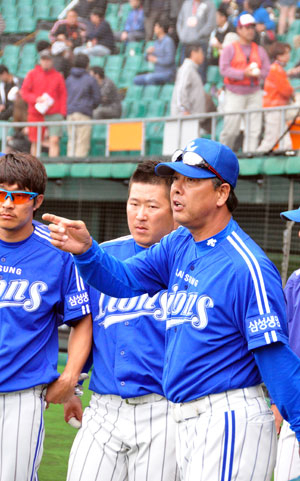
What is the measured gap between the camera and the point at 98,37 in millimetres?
14453

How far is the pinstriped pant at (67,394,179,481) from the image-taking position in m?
3.30

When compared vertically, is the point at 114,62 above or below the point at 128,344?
above

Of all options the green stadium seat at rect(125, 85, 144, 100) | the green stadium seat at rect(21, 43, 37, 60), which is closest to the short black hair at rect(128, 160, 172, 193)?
the green stadium seat at rect(125, 85, 144, 100)

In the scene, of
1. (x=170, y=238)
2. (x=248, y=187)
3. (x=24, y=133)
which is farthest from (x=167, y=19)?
(x=170, y=238)

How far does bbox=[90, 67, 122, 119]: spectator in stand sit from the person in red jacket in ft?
1.89

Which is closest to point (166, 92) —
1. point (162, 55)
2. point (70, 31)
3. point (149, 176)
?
point (162, 55)

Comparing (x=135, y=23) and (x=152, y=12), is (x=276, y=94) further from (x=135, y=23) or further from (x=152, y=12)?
(x=135, y=23)

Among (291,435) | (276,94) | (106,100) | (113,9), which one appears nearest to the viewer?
(291,435)

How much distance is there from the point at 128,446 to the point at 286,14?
33.6 feet

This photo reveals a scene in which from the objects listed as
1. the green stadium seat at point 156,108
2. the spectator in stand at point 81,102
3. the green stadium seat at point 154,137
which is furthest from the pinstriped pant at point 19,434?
the green stadium seat at point 156,108

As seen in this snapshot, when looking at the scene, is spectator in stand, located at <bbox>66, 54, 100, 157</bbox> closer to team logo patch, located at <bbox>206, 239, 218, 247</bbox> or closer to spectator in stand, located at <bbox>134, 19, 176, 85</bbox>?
spectator in stand, located at <bbox>134, 19, 176, 85</bbox>

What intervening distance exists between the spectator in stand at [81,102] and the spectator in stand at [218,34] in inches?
75.0

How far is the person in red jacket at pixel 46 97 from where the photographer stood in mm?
12297

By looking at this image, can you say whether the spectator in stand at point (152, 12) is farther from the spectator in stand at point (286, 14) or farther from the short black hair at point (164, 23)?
the spectator in stand at point (286, 14)
